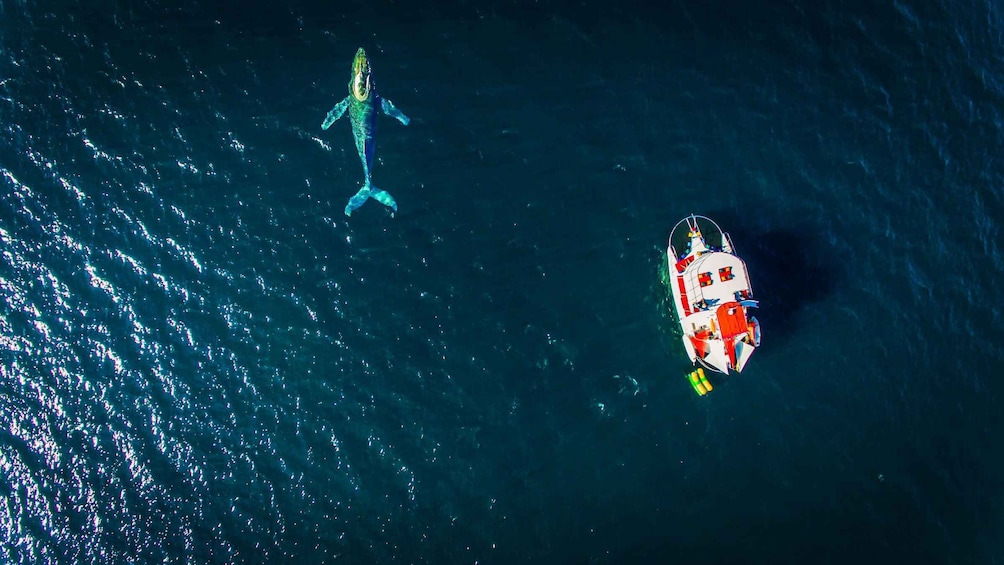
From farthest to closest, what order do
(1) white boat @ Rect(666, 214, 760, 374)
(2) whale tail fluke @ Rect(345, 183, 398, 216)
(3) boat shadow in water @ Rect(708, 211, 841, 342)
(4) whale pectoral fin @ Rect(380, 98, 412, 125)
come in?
(3) boat shadow in water @ Rect(708, 211, 841, 342) → (4) whale pectoral fin @ Rect(380, 98, 412, 125) → (2) whale tail fluke @ Rect(345, 183, 398, 216) → (1) white boat @ Rect(666, 214, 760, 374)

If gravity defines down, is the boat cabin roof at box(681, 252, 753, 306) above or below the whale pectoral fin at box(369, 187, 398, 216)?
below

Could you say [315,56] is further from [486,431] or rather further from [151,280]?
[486,431]

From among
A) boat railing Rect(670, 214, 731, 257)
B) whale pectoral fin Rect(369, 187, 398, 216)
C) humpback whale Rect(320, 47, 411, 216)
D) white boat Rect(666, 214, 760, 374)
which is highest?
humpback whale Rect(320, 47, 411, 216)

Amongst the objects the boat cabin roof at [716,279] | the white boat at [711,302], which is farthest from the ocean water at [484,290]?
the boat cabin roof at [716,279]

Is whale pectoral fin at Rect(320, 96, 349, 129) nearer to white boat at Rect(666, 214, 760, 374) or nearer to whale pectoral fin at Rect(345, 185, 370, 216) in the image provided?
whale pectoral fin at Rect(345, 185, 370, 216)

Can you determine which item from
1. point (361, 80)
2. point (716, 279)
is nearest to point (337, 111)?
point (361, 80)

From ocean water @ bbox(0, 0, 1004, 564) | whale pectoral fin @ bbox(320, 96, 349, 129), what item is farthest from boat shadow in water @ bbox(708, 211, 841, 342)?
whale pectoral fin @ bbox(320, 96, 349, 129)

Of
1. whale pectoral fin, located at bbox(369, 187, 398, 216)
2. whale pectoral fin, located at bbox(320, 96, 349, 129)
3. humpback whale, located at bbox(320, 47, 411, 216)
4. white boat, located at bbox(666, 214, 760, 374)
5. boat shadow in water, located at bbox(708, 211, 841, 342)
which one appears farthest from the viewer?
boat shadow in water, located at bbox(708, 211, 841, 342)

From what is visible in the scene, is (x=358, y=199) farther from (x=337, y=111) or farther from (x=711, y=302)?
(x=711, y=302)
